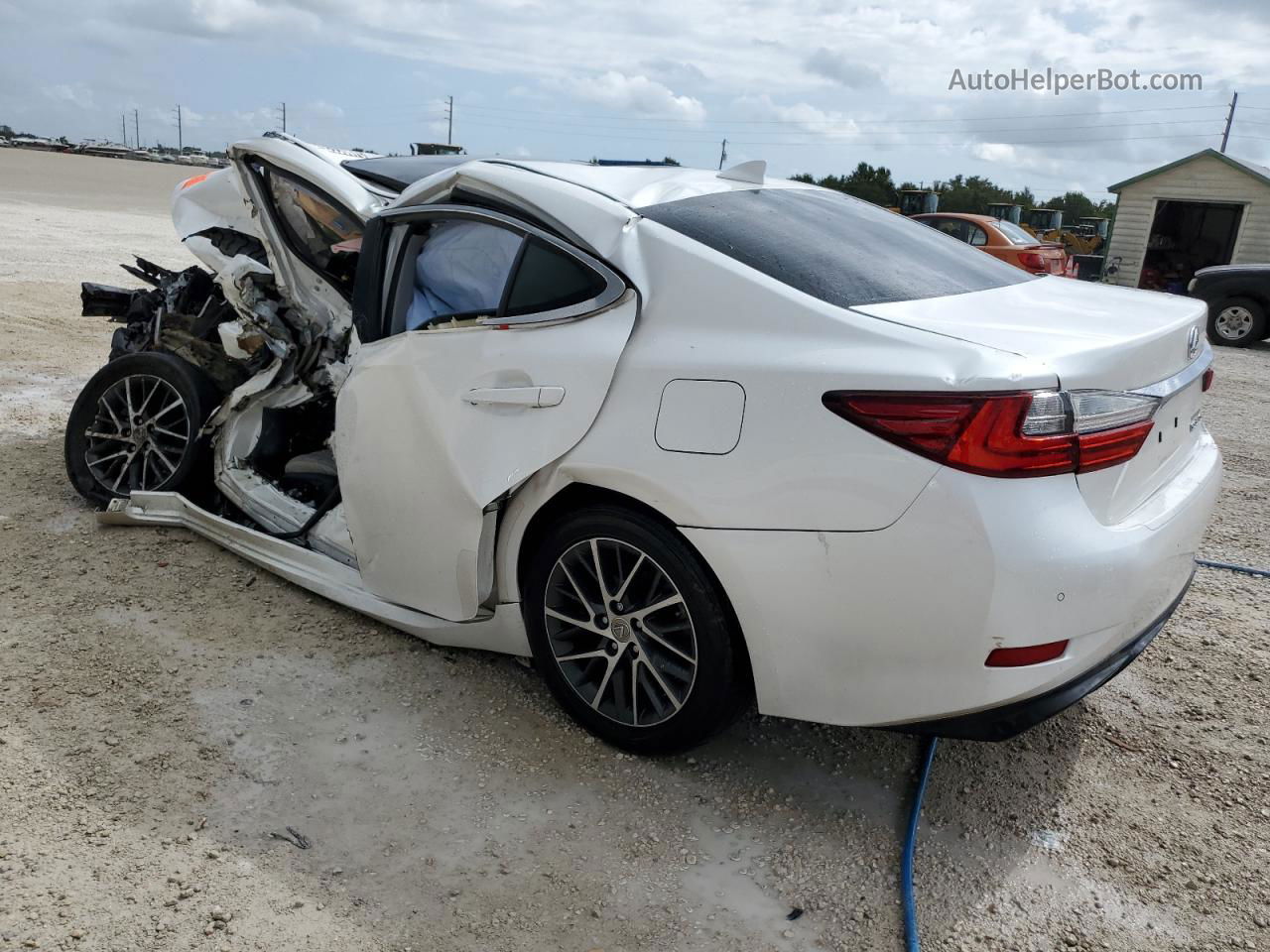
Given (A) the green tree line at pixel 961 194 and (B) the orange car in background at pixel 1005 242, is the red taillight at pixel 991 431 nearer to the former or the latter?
(B) the orange car in background at pixel 1005 242

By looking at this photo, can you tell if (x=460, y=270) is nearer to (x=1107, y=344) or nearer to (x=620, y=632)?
(x=620, y=632)

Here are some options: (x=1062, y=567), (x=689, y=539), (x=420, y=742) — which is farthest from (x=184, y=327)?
(x=1062, y=567)

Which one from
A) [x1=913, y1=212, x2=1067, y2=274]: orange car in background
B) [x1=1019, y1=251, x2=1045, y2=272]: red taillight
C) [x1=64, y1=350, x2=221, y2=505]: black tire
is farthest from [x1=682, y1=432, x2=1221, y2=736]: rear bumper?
[x1=1019, y1=251, x2=1045, y2=272]: red taillight

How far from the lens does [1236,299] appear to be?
44.3ft

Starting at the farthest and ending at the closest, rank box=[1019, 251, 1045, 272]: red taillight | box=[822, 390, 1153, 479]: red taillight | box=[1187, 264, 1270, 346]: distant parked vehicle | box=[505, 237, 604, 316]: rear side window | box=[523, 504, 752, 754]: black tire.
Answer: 1. box=[1019, 251, 1045, 272]: red taillight
2. box=[1187, 264, 1270, 346]: distant parked vehicle
3. box=[505, 237, 604, 316]: rear side window
4. box=[523, 504, 752, 754]: black tire
5. box=[822, 390, 1153, 479]: red taillight

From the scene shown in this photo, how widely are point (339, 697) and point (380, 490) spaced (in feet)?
2.34

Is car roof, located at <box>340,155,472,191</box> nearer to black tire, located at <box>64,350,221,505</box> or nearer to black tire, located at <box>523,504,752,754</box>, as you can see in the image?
black tire, located at <box>64,350,221,505</box>

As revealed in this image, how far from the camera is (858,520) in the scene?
2.38m

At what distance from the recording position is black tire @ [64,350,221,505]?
15.0 feet

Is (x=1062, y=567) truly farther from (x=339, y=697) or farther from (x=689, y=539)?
(x=339, y=697)

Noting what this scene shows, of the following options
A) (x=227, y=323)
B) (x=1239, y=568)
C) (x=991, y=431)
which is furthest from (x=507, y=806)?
(x=1239, y=568)

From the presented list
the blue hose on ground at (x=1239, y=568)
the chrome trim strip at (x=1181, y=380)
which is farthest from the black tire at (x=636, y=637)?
the blue hose on ground at (x=1239, y=568)

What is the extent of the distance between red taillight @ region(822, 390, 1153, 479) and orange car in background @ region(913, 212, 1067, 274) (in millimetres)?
12224

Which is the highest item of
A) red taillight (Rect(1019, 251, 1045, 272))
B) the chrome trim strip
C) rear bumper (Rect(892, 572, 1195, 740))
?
red taillight (Rect(1019, 251, 1045, 272))
